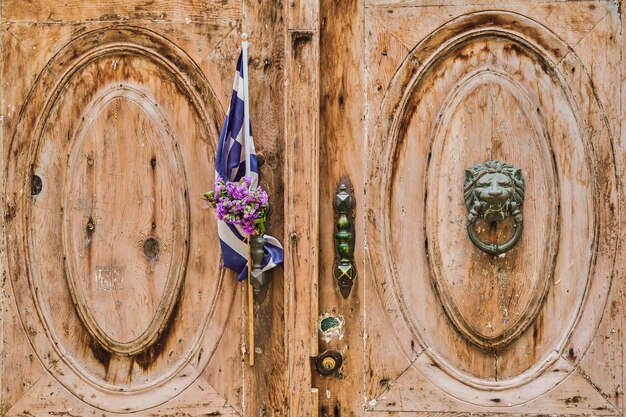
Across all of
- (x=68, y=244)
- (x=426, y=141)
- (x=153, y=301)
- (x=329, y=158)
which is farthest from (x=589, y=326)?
(x=68, y=244)

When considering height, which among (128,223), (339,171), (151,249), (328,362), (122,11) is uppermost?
(122,11)

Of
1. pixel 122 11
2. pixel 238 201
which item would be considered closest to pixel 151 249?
pixel 238 201

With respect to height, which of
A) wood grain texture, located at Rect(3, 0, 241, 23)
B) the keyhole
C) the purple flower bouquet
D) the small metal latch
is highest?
wood grain texture, located at Rect(3, 0, 241, 23)

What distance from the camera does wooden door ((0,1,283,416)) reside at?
306 cm

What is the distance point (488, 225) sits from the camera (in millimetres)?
2975

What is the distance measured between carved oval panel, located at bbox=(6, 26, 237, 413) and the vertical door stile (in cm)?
33

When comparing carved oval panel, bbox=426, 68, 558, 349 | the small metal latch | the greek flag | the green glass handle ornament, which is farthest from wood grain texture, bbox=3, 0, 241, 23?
the small metal latch

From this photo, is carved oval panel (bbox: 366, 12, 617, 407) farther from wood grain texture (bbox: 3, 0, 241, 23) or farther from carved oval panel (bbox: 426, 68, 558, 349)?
wood grain texture (bbox: 3, 0, 241, 23)

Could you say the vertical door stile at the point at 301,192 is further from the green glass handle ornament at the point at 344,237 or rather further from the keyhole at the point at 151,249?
the keyhole at the point at 151,249

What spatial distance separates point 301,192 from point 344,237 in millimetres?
272

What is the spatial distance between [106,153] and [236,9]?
2.82 feet

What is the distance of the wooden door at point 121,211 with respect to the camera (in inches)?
120

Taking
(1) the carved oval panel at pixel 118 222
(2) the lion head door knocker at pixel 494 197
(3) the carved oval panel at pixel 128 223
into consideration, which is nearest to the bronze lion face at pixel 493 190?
(2) the lion head door knocker at pixel 494 197

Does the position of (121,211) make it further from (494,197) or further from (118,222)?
(494,197)
